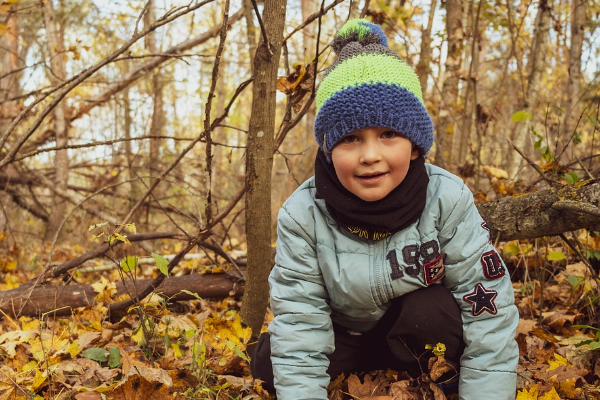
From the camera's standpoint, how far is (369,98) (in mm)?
1571

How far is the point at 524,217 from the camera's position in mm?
2016

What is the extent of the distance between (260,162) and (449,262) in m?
0.85

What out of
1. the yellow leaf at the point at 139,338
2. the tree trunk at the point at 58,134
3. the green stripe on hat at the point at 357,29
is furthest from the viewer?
the tree trunk at the point at 58,134

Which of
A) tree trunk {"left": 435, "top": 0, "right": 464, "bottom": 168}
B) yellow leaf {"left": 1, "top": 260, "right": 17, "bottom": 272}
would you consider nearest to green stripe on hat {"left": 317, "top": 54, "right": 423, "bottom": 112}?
tree trunk {"left": 435, "top": 0, "right": 464, "bottom": 168}

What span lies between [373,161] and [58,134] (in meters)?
4.36

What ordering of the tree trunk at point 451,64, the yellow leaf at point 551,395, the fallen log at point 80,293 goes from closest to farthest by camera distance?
the yellow leaf at point 551,395
the fallen log at point 80,293
the tree trunk at point 451,64

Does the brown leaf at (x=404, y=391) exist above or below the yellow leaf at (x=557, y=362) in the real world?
below

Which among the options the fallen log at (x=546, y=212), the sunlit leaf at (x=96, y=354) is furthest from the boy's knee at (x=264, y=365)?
the fallen log at (x=546, y=212)

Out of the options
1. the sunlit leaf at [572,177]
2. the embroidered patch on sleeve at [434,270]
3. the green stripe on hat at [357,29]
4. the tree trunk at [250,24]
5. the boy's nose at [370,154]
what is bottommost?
the embroidered patch on sleeve at [434,270]

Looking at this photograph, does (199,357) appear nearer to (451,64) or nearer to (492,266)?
(492,266)

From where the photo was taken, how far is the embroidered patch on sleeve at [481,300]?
165cm

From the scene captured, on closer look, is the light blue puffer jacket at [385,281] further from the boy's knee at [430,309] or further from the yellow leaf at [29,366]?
the yellow leaf at [29,366]

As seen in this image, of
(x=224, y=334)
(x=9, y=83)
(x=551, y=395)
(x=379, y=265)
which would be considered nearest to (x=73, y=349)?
(x=224, y=334)

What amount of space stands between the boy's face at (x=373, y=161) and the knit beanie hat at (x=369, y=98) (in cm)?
4
